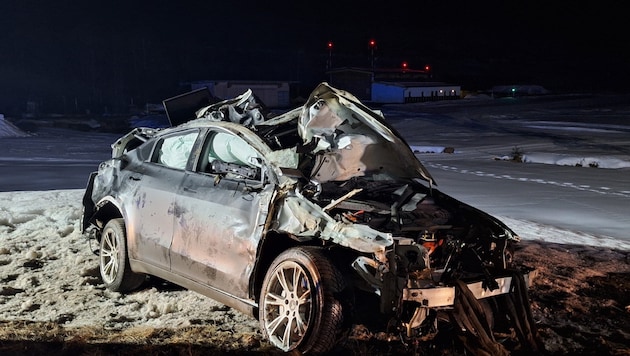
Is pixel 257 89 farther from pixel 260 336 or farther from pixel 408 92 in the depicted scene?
pixel 260 336

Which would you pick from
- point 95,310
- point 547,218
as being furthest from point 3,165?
point 547,218

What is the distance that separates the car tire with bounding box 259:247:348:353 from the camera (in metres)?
4.12

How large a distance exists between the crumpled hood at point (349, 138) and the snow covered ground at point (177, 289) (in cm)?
149

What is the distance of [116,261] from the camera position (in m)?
5.93

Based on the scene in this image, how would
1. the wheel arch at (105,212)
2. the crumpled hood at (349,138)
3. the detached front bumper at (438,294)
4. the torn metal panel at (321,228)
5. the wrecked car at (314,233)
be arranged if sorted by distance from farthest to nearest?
1. the wheel arch at (105,212)
2. the crumpled hood at (349,138)
3. the wrecked car at (314,233)
4. the torn metal panel at (321,228)
5. the detached front bumper at (438,294)

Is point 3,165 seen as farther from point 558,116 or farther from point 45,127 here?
point 558,116

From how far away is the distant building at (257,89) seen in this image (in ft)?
174

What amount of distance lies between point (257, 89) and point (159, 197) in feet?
168

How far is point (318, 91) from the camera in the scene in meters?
5.20

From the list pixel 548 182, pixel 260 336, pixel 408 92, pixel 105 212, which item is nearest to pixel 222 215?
pixel 260 336

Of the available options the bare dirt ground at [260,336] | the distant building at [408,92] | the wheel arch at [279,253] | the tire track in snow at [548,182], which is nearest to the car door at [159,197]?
the bare dirt ground at [260,336]

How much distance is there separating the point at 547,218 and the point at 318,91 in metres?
5.83

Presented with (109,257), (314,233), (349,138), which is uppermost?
(349,138)

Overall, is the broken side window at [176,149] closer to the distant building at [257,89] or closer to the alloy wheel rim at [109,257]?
the alloy wheel rim at [109,257]
